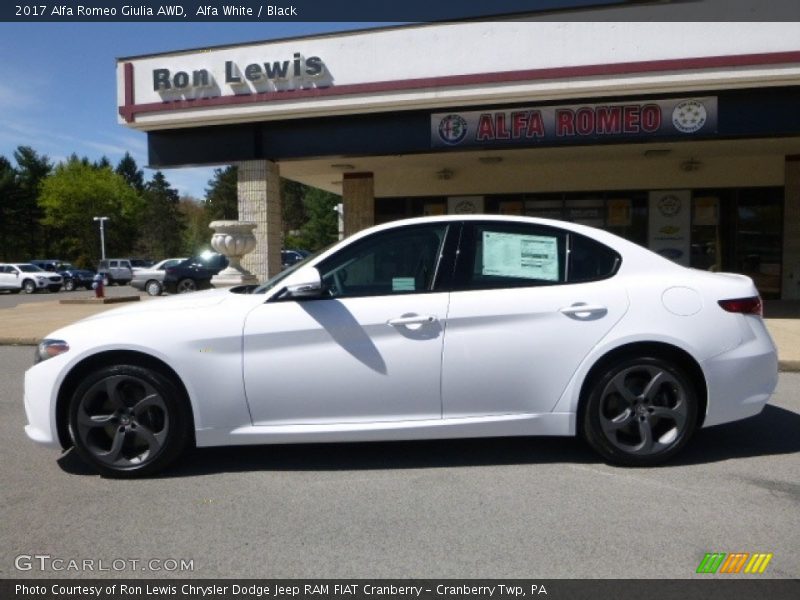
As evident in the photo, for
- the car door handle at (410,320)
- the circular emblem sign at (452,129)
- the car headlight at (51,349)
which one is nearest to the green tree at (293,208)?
the circular emblem sign at (452,129)

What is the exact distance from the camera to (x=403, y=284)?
4.11 meters

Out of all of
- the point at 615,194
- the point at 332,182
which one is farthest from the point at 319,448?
the point at 332,182

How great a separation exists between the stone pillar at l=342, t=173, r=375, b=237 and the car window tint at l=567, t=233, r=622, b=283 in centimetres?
1280

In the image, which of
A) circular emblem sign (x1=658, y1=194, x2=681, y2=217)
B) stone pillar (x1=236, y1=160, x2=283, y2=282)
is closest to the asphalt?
stone pillar (x1=236, y1=160, x2=283, y2=282)

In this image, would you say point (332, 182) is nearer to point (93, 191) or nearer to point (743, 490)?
point (743, 490)

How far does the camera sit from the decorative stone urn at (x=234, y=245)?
495 inches

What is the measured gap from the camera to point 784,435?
15.7 ft

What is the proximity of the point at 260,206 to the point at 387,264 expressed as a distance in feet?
31.8

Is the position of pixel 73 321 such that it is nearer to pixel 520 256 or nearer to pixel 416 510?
pixel 520 256

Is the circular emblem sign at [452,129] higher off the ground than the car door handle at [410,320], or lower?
higher

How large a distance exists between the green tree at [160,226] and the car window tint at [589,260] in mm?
75811

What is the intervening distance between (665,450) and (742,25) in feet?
29.3

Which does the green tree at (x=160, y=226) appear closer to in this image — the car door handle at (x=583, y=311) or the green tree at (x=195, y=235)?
the green tree at (x=195, y=235)

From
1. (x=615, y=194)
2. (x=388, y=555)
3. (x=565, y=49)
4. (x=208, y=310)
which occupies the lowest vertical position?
(x=388, y=555)
